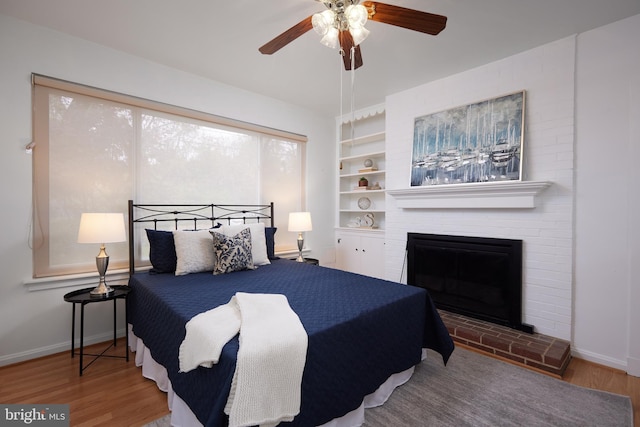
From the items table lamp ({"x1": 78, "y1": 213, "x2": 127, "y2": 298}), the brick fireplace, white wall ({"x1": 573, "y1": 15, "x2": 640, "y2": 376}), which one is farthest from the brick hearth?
table lamp ({"x1": 78, "y1": 213, "x2": 127, "y2": 298})

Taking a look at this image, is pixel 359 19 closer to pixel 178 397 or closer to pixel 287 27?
pixel 287 27

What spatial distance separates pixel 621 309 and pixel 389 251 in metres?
2.11

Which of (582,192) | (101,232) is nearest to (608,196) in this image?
(582,192)

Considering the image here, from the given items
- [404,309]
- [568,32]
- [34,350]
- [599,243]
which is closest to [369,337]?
[404,309]

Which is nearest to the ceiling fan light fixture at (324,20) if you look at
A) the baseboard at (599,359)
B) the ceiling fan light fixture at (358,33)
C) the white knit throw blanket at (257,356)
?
the ceiling fan light fixture at (358,33)

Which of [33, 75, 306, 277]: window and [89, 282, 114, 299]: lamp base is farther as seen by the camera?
[33, 75, 306, 277]: window

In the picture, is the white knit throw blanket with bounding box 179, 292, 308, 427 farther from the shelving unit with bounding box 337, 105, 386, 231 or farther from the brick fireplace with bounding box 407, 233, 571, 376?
the shelving unit with bounding box 337, 105, 386, 231

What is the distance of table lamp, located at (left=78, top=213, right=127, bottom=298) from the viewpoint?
2186mm

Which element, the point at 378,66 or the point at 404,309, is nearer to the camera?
the point at 404,309

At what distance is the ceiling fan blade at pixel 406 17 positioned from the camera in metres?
1.53

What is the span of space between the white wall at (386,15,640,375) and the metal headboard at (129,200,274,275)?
2.66 meters

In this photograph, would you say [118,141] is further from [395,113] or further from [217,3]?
[395,113]

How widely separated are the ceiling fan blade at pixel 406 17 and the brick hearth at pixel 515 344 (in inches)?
95.9

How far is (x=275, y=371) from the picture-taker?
3.93 ft
